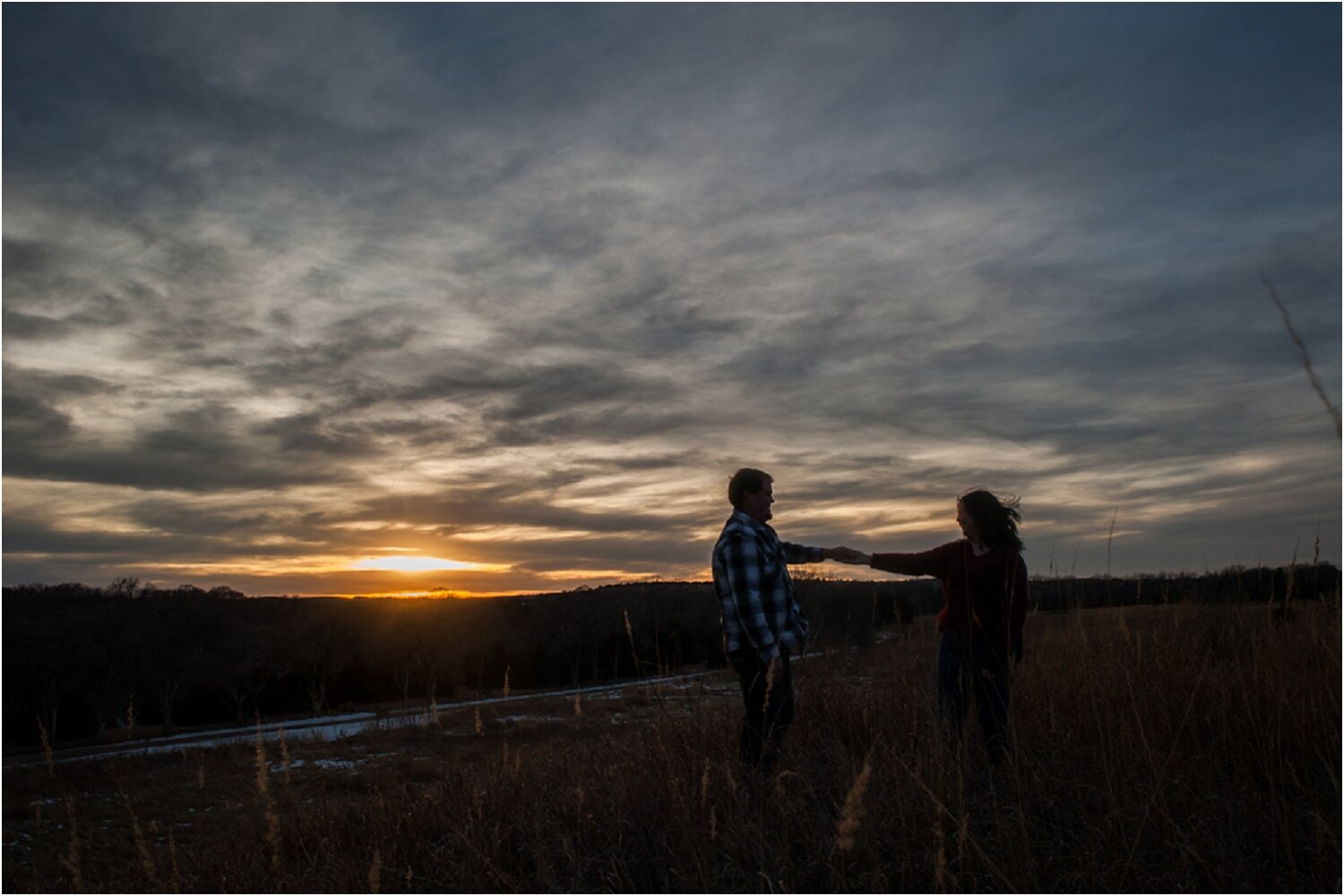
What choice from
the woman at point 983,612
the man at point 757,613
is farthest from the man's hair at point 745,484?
the woman at point 983,612

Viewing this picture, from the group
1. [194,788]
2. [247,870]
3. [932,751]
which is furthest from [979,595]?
[194,788]

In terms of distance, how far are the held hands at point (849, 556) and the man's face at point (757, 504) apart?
656mm

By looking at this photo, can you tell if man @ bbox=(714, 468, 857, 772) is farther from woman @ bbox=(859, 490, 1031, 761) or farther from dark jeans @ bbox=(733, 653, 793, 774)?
woman @ bbox=(859, 490, 1031, 761)

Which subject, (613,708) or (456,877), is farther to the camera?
(613,708)

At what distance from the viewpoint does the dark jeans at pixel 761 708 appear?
4.95 m

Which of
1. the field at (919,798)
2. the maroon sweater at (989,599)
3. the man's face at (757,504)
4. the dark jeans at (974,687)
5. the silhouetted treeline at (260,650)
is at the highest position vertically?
the man's face at (757,504)

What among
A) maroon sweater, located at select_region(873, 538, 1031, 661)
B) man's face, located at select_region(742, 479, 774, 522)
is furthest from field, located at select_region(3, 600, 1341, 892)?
man's face, located at select_region(742, 479, 774, 522)

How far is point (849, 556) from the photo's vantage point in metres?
5.74

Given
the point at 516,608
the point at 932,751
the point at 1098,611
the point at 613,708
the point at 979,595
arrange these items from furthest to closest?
the point at 516,608, the point at 613,708, the point at 1098,611, the point at 979,595, the point at 932,751

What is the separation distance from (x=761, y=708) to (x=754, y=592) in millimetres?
653

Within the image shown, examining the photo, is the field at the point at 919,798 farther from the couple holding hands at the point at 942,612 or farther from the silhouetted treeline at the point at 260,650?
the silhouetted treeline at the point at 260,650

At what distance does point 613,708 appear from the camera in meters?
33.8

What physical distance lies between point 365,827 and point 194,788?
83.3 feet

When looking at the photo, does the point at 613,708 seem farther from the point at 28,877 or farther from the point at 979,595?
the point at 979,595
